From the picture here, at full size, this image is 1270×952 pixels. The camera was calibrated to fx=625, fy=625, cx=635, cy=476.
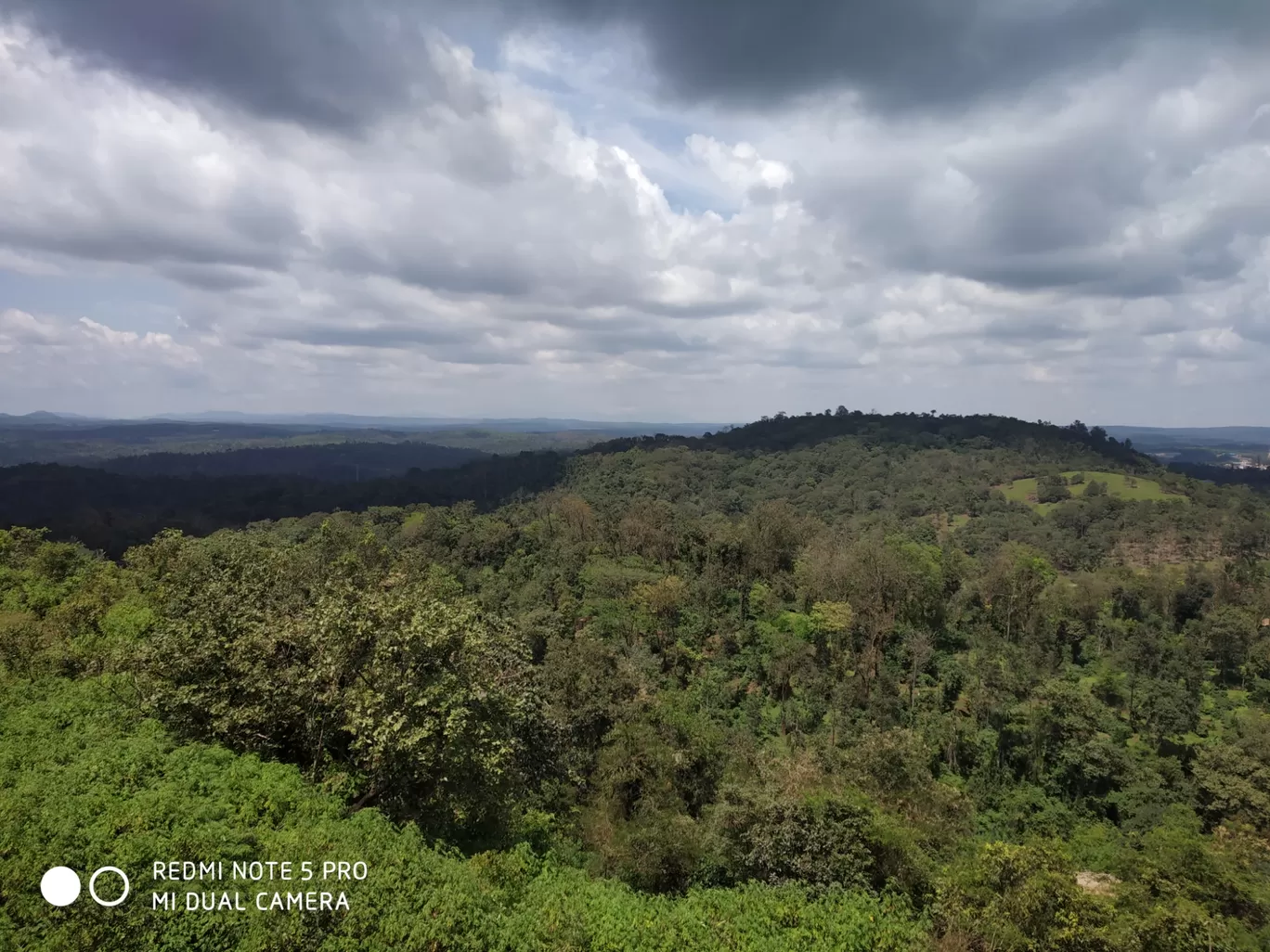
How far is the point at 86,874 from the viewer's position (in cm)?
900

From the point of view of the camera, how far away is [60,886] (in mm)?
8797

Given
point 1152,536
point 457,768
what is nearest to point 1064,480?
point 1152,536

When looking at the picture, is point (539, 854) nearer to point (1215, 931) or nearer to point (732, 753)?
point (732, 753)

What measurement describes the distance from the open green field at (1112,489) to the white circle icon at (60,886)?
454 feet


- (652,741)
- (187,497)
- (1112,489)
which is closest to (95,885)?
(652,741)

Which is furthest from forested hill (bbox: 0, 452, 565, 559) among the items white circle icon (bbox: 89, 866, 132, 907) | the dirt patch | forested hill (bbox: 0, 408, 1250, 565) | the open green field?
the dirt patch

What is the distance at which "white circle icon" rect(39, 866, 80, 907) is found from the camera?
8688mm

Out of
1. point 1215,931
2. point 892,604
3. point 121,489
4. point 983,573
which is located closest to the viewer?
point 1215,931

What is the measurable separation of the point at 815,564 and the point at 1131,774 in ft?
82.7

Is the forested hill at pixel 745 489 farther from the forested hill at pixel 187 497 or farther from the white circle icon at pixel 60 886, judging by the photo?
the white circle icon at pixel 60 886

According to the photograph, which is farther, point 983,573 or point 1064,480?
point 1064,480

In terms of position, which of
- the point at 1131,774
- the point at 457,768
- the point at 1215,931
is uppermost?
the point at 457,768

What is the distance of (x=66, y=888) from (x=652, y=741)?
2113 cm

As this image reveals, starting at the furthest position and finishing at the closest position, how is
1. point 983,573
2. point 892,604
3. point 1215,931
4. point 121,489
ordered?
point 121,489
point 983,573
point 892,604
point 1215,931
